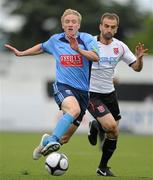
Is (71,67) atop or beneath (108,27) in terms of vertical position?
beneath

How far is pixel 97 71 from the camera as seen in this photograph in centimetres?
1496

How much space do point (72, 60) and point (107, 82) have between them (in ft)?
5.25

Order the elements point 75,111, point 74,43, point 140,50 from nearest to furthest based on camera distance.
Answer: point 74,43, point 75,111, point 140,50

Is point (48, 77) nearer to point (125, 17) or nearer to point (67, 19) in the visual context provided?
point (67, 19)

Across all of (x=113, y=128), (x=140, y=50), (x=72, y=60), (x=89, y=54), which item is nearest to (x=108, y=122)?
(x=113, y=128)

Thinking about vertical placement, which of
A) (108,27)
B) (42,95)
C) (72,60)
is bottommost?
(42,95)

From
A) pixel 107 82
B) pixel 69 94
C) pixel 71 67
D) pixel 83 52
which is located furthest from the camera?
pixel 107 82

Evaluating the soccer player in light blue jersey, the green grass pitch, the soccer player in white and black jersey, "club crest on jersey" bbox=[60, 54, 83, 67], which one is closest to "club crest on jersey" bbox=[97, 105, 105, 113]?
the soccer player in white and black jersey

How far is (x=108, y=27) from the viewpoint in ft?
47.5

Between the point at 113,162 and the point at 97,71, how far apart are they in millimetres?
4146

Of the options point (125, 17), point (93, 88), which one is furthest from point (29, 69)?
point (125, 17)

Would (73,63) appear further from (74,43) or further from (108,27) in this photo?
(108,27)

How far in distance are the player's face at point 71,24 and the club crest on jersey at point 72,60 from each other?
1.30 ft

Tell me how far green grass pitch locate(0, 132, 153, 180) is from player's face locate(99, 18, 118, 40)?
8.00ft
